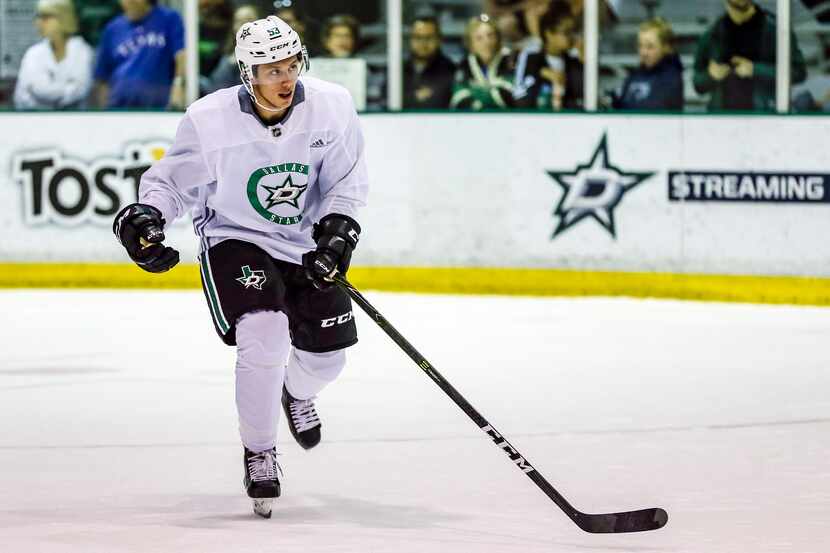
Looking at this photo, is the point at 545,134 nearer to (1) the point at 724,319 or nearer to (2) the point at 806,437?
(1) the point at 724,319

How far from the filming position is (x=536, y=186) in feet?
27.6

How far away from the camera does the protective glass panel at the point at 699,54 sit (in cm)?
821

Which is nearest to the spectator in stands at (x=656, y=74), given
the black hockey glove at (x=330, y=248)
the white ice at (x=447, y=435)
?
the white ice at (x=447, y=435)

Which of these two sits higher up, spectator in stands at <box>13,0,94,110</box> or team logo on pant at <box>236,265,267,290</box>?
spectator in stands at <box>13,0,94,110</box>

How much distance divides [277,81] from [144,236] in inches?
17.1

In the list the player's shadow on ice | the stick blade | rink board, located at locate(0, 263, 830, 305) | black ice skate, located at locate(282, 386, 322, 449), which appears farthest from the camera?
rink board, located at locate(0, 263, 830, 305)

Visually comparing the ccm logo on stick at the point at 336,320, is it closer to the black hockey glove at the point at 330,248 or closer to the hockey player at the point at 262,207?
the hockey player at the point at 262,207

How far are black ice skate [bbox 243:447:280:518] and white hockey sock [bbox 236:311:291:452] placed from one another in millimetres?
24

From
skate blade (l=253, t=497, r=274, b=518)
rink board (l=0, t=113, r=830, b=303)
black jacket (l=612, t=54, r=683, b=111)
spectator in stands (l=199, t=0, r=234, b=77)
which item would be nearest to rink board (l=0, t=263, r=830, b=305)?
rink board (l=0, t=113, r=830, b=303)

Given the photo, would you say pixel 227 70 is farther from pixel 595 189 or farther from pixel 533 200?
pixel 595 189

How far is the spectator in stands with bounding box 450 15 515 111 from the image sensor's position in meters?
8.52

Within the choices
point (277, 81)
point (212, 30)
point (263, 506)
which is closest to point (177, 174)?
point (277, 81)

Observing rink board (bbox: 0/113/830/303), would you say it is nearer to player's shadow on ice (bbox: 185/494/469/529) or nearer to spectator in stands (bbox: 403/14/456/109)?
spectator in stands (bbox: 403/14/456/109)

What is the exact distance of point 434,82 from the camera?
8664 millimetres
